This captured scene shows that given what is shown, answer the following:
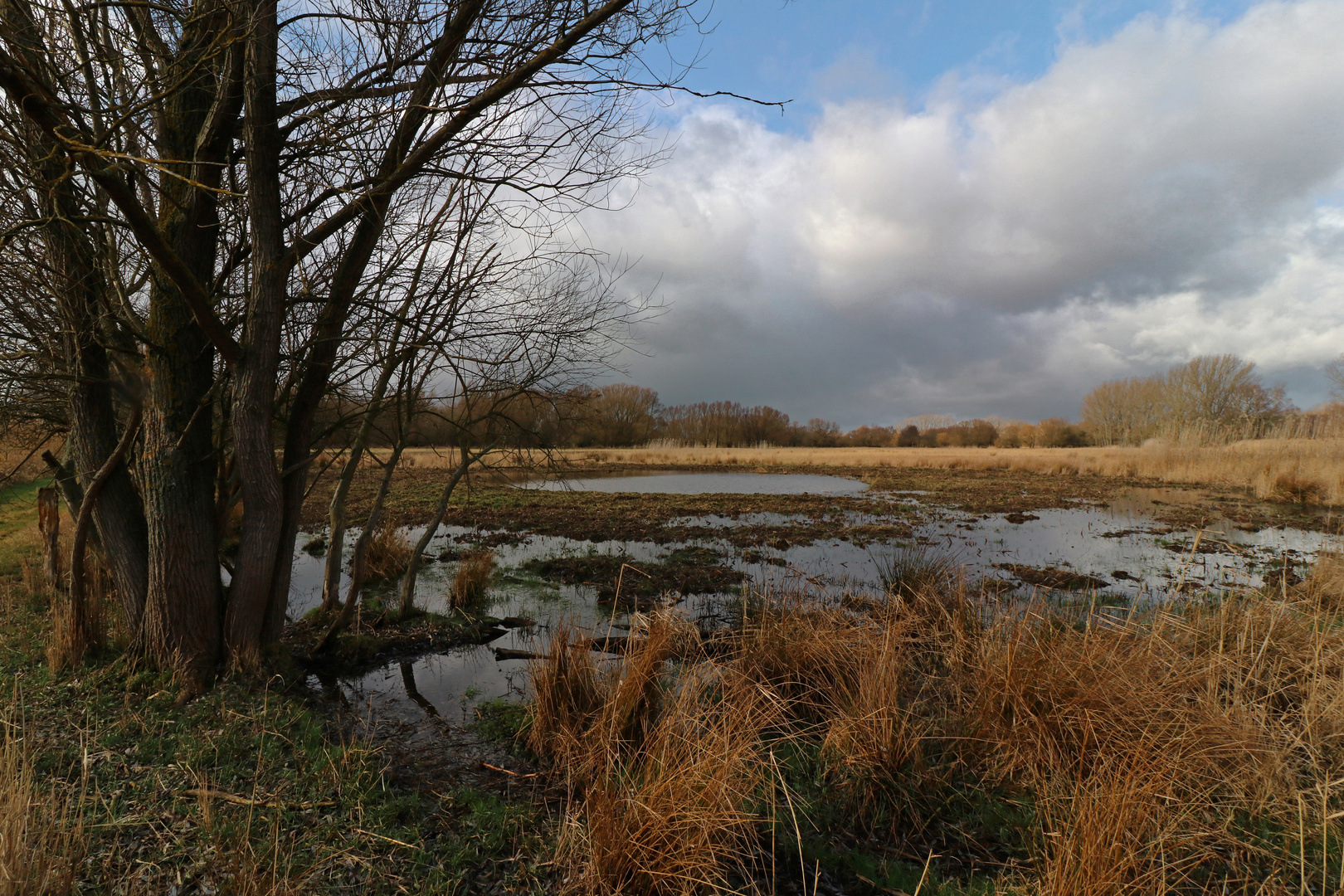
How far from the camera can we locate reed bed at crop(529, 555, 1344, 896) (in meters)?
2.69

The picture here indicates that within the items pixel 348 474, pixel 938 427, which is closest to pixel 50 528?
pixel 348 474

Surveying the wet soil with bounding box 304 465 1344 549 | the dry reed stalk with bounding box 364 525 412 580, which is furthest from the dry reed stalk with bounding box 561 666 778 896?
the dry reed stalk with bounding box 364 525 412 580

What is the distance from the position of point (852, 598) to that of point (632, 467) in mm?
33055

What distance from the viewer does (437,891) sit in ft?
8.49

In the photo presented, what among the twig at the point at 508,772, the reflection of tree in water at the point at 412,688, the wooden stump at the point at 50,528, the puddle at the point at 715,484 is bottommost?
the reflection of tree in water at the point at 412,688

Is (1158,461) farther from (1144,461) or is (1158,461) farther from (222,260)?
(222,260)

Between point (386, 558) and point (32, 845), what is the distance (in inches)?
300

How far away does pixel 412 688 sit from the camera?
5754 mm

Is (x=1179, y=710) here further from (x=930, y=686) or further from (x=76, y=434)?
(x=76, y=434)

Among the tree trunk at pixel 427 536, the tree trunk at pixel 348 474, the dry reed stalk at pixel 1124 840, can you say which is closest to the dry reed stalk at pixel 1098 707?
the dry reed stalk at pixel 1124 840

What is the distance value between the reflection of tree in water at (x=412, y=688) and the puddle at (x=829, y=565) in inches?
0.6

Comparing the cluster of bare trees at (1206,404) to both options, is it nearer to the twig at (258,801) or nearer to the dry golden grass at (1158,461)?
the dry golden grass at (1158,461)

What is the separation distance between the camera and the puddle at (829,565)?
5945 millimetres

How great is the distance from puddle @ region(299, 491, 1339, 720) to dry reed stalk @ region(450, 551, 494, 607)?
258 millimetres
